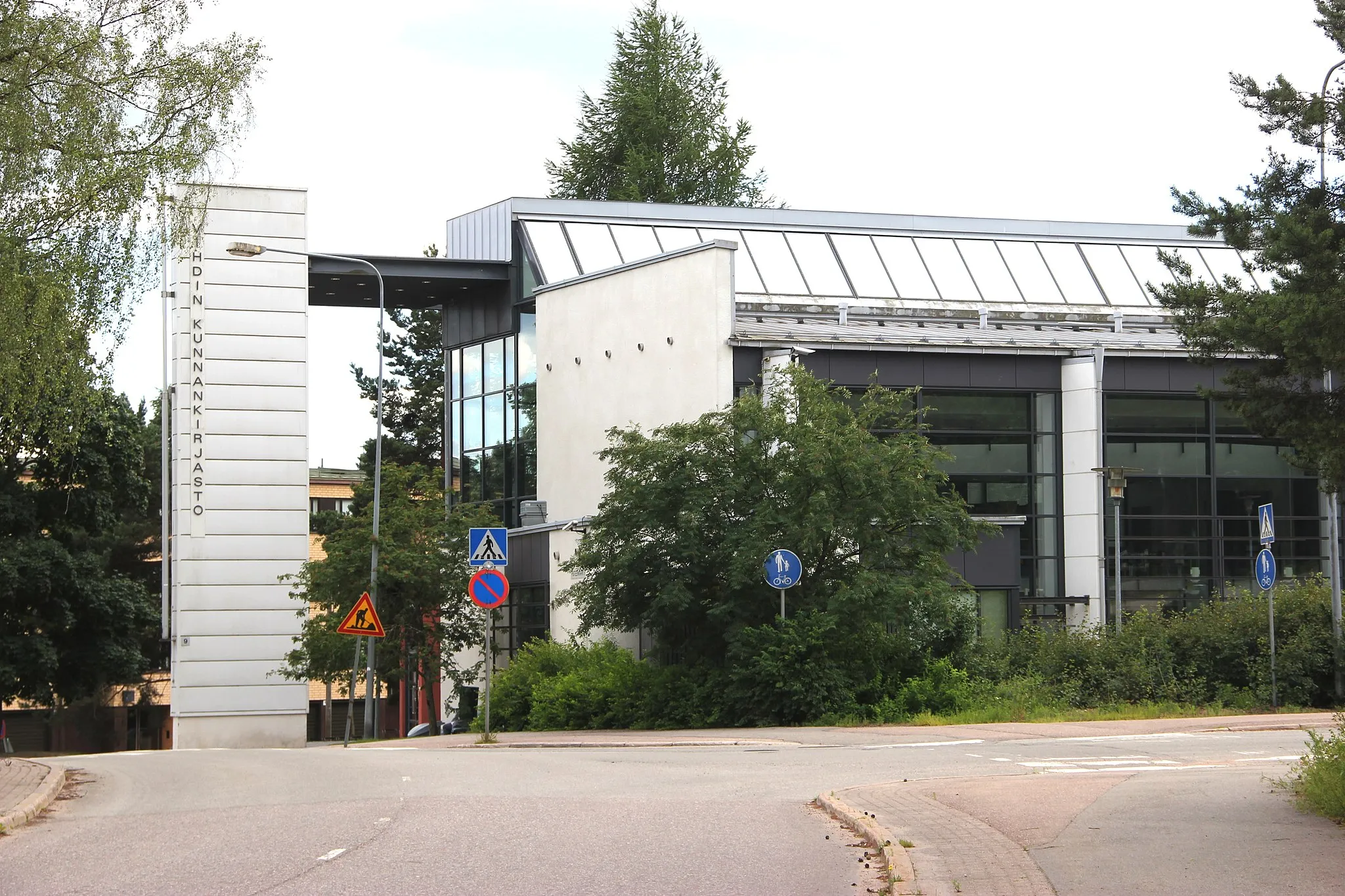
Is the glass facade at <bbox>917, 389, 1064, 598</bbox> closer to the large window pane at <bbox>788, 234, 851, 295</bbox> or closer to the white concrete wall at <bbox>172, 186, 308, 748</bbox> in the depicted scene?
the large window pane at <bbox>788, 234, 851, 295</bbox>

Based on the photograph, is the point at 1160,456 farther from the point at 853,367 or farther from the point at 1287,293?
the point at 1287,293

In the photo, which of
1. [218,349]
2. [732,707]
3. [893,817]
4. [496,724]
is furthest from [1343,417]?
[218,349]

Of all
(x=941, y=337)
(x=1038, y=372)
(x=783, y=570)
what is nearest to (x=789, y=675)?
(x=783, y=570)

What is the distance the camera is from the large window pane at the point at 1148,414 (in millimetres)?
36500

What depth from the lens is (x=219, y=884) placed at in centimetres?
962

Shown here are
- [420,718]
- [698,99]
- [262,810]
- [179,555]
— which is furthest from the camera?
[698,99]

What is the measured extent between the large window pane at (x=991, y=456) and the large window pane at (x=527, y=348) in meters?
10.8

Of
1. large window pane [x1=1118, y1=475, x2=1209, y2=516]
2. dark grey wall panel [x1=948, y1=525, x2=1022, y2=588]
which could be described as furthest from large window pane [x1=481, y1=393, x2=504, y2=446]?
large window pane [x1=1118, y1=475, x2=1209, y2=516]

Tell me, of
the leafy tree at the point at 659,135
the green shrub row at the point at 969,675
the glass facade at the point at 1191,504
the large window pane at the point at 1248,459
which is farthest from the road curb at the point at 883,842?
the leafy tree at the point at 659,135

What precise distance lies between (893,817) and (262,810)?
547cm

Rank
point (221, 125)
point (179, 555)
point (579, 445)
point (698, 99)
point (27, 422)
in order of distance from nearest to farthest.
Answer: point (221, 125) < point (27, 422) < point (579, 445) < point (179, 555) < point (698, 99)

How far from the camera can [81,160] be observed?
17.4m

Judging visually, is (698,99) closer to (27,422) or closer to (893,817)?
(27,422)

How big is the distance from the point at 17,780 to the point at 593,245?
2600 cm
